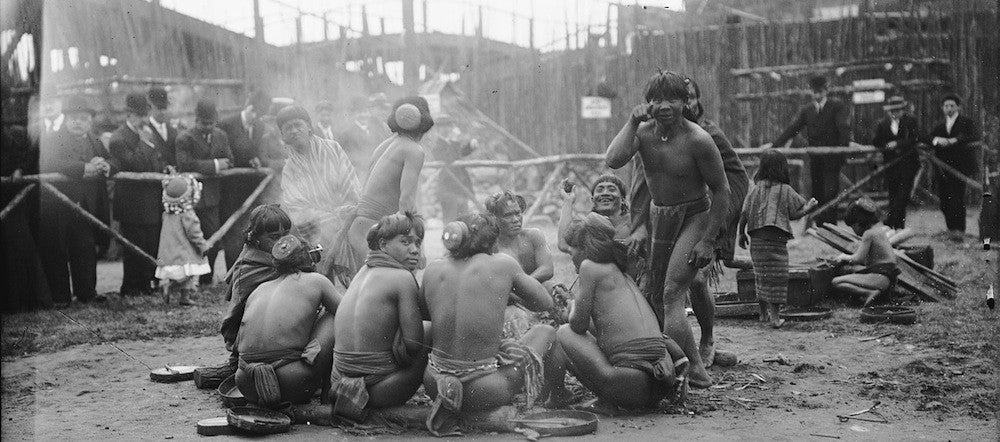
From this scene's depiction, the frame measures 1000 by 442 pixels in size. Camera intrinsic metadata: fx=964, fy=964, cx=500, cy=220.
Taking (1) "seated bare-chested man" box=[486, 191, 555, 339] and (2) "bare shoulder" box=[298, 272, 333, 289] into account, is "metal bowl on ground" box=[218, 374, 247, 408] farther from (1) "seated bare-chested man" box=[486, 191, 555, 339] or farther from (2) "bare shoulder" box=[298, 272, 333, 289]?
(1) "seated bare-chested man" box=[486, 191, 555, 339]

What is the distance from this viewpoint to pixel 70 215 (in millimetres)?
10000

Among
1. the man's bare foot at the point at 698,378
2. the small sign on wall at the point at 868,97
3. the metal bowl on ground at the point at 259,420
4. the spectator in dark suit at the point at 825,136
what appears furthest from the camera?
the small sign on wall at the point at 868,97

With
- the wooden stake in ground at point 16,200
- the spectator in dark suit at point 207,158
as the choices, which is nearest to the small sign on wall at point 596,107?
the spectator in dark suit at point 207,158

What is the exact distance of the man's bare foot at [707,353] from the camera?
21.4ft

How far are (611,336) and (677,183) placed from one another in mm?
1243

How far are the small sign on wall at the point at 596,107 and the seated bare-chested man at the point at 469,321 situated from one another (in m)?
13.0

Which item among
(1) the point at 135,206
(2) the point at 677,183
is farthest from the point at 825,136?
(1) the point at 135,206

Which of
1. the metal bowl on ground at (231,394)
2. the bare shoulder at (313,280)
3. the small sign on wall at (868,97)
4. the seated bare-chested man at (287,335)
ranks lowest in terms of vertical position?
the metal bowl on ground at (231,394)

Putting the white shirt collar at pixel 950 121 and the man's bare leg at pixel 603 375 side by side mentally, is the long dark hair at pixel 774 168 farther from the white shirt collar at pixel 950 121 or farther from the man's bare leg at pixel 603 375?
the white shirt collar at pixel 950 121

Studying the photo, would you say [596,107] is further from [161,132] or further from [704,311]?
[704,311]

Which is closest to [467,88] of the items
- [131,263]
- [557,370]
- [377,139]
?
[377,139]

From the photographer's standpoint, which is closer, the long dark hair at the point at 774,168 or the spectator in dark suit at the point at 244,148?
the long dark hair at the point at 774,168

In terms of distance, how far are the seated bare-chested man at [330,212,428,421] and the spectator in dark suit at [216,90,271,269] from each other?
246 inches

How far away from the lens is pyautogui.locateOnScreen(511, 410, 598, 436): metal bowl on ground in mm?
4875
